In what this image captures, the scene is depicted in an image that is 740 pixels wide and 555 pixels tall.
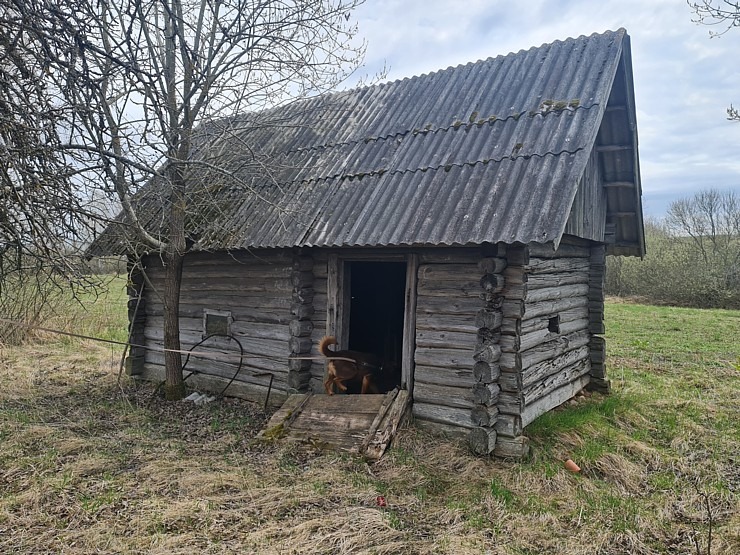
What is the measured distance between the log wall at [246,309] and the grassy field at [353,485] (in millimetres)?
594

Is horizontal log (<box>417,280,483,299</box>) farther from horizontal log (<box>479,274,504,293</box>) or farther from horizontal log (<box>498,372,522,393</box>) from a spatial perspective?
horizontal log (<box>498,372,522,393</box>)

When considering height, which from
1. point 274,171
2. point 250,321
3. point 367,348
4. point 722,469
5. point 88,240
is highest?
point 274,171

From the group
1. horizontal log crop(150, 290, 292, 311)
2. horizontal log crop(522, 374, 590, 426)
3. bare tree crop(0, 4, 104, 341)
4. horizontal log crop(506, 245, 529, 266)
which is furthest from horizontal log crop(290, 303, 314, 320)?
bare tree crop(0, 4, 104, 341)

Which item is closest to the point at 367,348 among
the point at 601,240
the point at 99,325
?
the point at 601,240

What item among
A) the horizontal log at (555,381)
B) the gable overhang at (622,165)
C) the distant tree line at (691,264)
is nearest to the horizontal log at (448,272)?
the horizontal log at (555,381)

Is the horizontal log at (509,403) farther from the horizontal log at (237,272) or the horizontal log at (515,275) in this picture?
the horizontal log at (237,272)

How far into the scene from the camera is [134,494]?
4.63m

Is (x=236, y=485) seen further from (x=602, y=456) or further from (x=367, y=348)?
(x=367, y=348)

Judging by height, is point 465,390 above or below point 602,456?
above

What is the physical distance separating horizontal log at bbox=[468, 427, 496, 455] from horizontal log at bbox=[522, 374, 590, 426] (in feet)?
1.72

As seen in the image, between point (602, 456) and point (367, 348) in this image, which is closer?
point (602, 456)

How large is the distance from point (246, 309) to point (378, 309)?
9.77 ft

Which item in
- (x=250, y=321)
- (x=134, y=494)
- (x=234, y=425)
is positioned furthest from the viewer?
(x=250, y=321)

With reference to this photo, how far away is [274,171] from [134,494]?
16.2ft
